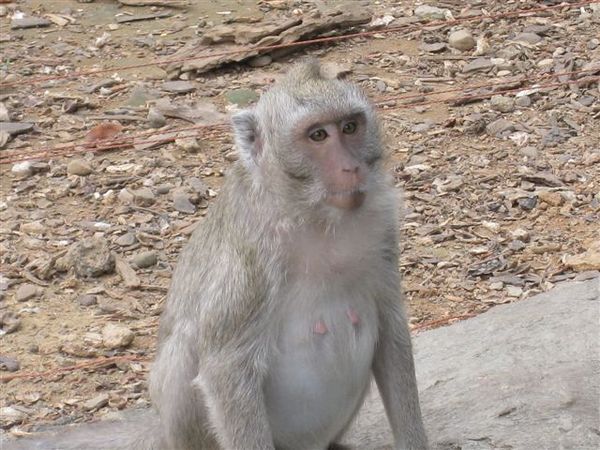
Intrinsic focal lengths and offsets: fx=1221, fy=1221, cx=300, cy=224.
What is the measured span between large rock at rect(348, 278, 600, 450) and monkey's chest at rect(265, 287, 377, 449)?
0.54m

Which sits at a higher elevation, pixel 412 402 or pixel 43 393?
pixel 412 402

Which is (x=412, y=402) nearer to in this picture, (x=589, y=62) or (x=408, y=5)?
(x=589, y=62)

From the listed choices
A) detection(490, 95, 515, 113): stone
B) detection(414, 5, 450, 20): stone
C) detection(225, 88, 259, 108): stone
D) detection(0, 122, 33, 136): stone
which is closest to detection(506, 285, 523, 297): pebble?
detection(490, 95, 515, 113): stone

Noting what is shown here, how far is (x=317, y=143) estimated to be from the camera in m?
4.89

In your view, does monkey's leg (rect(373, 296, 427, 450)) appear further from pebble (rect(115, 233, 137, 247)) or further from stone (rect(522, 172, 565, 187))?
stone (rect(522, 172, 565, 187))

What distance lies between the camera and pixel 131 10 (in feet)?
46.6

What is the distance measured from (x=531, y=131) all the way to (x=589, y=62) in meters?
1.51

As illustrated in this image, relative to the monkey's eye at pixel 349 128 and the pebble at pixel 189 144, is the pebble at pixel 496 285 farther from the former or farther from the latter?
the monkey's eye at pixel 349 128

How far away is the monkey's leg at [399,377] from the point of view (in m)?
5.37

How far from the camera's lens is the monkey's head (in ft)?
15.9

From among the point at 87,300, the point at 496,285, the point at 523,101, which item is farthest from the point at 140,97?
the point at 496,285

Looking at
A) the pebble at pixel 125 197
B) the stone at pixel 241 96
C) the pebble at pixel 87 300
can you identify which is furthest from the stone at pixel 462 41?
the pebble at pixel 87 300

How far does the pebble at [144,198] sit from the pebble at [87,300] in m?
1.48

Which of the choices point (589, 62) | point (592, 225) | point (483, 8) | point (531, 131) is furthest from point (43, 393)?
point (483, 8)
